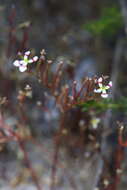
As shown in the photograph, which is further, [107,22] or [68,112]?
[107,22]

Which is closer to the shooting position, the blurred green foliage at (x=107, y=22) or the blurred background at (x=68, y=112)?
the blurred background at (x=68, y=112)

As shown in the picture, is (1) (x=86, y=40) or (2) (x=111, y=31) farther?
(1) (x=86, y=40)

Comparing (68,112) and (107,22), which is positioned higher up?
(107,22)

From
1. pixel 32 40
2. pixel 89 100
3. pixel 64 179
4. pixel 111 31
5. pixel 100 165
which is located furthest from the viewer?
pixel 32 40

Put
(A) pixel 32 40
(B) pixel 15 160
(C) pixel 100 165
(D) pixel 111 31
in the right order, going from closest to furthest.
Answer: (C) pixel 100 165, (B) pixel 15 160, (D) pixel 111 31, (A) pixel 32 40

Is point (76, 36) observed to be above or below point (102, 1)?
below

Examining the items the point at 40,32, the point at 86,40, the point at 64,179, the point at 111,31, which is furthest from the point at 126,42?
the point at 64,179

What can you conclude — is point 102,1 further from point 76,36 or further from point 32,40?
point 32,40

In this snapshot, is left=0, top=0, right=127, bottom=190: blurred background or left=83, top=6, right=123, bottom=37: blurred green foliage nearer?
left=0, top=0, right=127, bottom=190: blurred background
